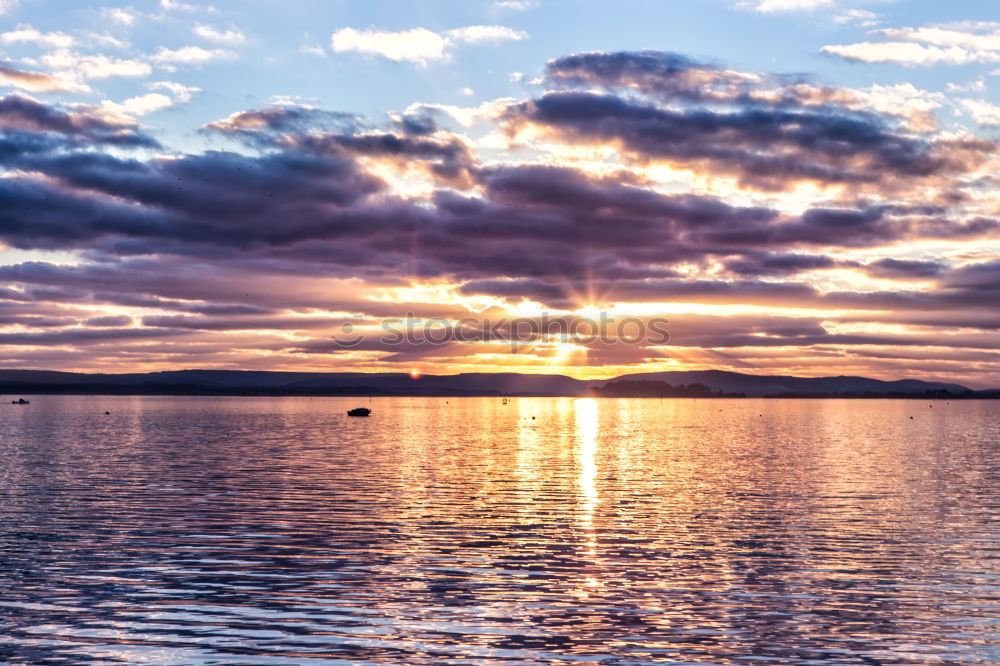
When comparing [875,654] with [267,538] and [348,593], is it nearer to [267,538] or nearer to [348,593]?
[348,593]

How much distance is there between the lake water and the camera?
2706 centimetres

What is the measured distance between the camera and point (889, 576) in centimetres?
3709

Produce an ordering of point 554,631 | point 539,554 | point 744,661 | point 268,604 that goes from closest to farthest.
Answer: point 744,661
point 554,631
point 268,604
point 539,554

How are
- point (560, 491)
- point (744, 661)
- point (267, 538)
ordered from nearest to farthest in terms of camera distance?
point (744, 661), point (267, 538), point (560, 491)

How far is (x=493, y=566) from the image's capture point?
3878 centimetres

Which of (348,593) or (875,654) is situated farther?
(348,593)

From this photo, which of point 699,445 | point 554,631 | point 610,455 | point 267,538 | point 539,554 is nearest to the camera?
point 554,631

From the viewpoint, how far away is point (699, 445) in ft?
440

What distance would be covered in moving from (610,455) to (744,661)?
85.1m

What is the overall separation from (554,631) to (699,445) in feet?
358

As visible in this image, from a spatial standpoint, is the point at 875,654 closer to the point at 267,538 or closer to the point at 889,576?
the point at 889,576

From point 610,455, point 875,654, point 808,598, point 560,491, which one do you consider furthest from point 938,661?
point 610,455

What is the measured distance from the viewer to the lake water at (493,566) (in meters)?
27.1

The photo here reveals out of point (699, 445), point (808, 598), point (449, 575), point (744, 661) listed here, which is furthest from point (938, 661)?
point (699, 445)
